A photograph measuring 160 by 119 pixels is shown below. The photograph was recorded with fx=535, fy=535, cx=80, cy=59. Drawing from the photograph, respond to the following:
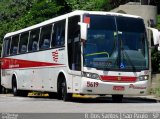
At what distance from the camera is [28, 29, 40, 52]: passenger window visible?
23719mm

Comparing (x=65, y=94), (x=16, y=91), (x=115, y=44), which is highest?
(x=115, y=44)

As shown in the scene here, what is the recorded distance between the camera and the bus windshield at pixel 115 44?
18.4 m

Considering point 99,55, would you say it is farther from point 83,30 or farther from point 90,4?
point 90,4

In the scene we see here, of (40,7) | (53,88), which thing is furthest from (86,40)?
(40,7)

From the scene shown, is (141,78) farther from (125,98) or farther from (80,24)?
(125,98)

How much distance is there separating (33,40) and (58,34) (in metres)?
3.67

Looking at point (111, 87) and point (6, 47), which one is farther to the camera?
point (6, 47)

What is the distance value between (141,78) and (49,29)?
16.5 ft

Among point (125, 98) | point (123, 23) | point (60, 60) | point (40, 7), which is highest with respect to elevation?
point (40, 7)

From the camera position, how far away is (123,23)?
1920 cm

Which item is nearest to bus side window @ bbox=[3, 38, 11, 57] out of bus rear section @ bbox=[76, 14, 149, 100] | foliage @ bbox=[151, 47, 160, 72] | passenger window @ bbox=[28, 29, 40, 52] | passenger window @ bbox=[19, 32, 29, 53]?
passenger window @ bbox=[19, 32, 29, 53]

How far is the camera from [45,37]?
22.4 m

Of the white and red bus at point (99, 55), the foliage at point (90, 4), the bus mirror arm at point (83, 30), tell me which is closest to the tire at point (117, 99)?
the white and red bus at point (99, 55)

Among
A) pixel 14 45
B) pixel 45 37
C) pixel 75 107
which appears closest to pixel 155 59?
pixel 14 45
